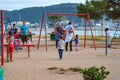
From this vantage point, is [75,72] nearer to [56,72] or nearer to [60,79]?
[56,72]

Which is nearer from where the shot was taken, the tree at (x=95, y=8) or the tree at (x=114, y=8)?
the tree at (x=114, y=8)

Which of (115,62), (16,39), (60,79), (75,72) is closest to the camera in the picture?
(60,79)

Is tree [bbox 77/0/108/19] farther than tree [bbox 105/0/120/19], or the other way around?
tree [bbox 77/0/108/19]

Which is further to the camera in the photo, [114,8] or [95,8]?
[95,8]

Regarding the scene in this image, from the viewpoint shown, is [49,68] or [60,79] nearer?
[60,79]

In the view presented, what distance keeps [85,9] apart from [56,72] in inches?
1792

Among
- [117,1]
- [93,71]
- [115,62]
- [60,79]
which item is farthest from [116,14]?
[93,71]

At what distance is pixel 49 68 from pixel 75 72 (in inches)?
51.9

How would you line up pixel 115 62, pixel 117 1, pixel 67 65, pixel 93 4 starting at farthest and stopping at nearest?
pixel 93 4 < pixel 117 1 < pixel 115 62 < pixel 67 65

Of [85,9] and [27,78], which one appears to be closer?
[27,78]

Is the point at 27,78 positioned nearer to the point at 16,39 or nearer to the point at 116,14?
the point at 16,39

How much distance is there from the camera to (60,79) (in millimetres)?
13305

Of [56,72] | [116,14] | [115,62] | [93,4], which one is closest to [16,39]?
[115,62]

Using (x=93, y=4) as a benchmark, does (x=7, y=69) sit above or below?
below
